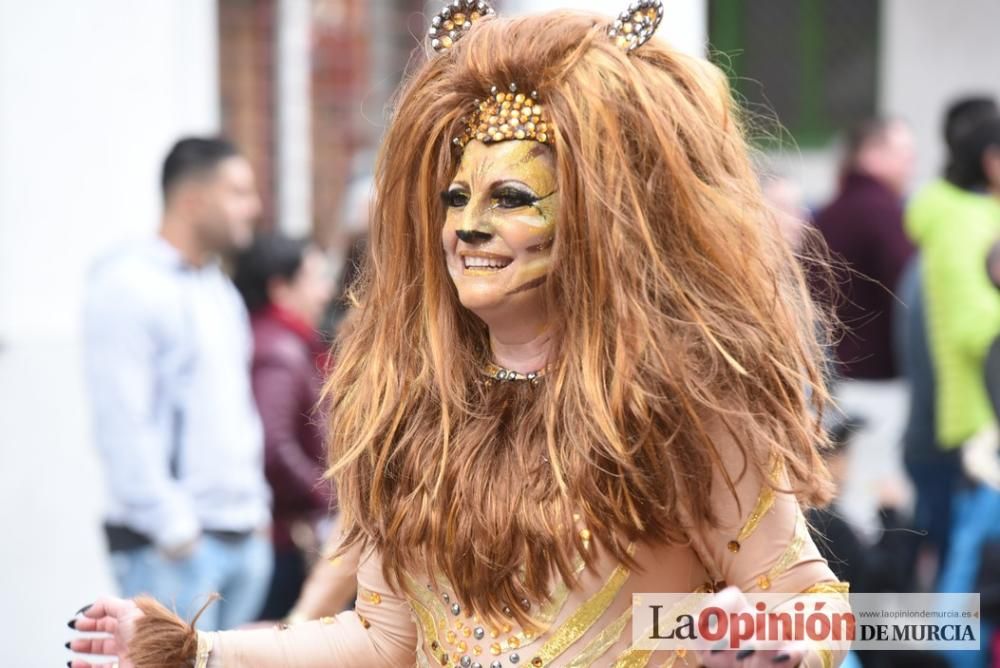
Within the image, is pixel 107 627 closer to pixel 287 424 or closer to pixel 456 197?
pixel 456 197

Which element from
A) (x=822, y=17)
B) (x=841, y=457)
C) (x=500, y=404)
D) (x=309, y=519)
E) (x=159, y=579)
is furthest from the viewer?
(x=822, y=17)

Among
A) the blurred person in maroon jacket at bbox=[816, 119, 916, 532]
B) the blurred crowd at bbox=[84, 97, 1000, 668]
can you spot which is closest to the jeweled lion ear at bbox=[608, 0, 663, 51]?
the blurred crowd at bbox=[84, 97, 1000, 668]

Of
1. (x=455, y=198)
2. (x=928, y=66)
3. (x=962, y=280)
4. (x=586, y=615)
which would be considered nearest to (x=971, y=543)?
(x=962, y=280)

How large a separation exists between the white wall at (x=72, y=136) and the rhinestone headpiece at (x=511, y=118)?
4.30 metres

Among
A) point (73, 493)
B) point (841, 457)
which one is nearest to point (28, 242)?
point (73, 493)

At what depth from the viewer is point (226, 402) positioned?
17.6 ft

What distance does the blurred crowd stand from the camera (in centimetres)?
509

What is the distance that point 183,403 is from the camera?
5.29 metres

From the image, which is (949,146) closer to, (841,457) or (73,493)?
(841,457)

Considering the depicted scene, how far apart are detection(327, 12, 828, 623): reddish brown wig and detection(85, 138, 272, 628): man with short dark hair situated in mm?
2683

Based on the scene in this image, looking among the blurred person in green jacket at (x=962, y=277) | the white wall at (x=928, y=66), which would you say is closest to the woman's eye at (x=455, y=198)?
the blurred person in green jacket at (x=962, y=277)

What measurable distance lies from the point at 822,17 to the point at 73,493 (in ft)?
20.5

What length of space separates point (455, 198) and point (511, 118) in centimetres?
16

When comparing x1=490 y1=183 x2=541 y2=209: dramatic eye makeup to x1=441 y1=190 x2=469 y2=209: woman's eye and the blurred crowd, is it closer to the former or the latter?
x1=441 y1=190 x2=469 y2=209: woman's eye
